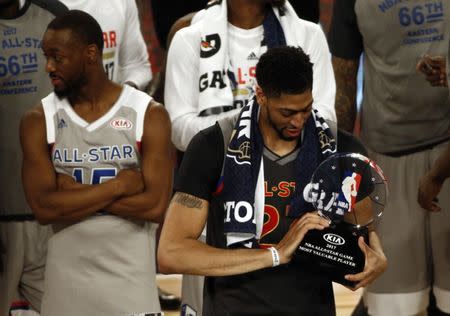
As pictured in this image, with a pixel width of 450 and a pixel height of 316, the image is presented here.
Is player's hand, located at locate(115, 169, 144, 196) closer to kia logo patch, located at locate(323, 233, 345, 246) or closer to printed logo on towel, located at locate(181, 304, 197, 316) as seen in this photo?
printed logo on towel, located at locate(181, 304, 197, 316)

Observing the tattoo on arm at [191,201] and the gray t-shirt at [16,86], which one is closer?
the tattoo on arm at [191,201]

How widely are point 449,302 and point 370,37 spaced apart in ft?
4.05

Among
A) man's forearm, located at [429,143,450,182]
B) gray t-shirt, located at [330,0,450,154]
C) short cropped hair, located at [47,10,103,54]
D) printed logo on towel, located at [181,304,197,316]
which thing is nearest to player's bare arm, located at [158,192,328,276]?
printed logo on towel, located at [181,304,197,316]

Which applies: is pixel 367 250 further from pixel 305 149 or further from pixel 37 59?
pixel 37 59

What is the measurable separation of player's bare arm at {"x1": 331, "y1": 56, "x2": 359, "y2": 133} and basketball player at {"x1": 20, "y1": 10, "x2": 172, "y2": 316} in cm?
122

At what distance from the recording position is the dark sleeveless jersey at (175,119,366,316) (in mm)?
3914

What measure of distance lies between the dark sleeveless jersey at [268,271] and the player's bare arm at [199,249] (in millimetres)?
60

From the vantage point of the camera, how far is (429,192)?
200 inches

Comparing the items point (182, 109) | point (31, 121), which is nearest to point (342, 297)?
point (182, 109)

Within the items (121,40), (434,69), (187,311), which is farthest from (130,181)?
(434,69)

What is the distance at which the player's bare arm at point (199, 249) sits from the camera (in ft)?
12.3

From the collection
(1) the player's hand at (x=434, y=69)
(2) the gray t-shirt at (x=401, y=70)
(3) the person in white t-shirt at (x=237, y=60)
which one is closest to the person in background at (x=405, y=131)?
(2) the gray t-shirt at (x=401, y=70)

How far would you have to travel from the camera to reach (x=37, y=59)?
16.9 ft

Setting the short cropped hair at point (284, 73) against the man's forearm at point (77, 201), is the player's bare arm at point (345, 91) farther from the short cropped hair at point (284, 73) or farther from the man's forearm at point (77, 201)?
the short cropped hair at point (284, 73)
